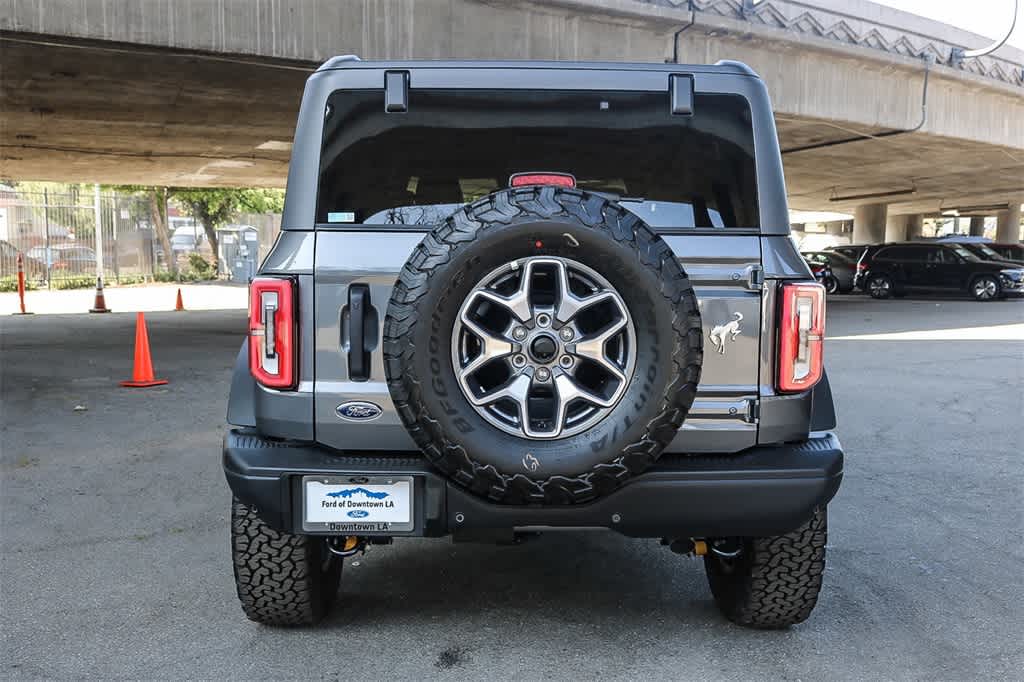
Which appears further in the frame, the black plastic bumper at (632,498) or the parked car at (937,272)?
the parked car at (937,272)

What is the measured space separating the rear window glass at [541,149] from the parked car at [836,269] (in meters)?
26.2

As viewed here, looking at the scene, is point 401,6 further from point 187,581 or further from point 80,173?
point 80,173

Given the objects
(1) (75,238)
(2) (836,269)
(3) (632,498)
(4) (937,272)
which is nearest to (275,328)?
(3) (632,498)

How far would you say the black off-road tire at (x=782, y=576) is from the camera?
328 cm

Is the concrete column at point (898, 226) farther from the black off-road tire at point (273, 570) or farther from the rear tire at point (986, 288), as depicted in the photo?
the black off-road tire at point (273, 570)

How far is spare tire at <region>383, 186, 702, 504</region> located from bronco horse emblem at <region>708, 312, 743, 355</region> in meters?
0.30

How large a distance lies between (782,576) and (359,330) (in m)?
1.78

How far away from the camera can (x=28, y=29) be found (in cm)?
998

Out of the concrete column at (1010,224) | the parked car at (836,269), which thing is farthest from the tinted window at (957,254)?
the concrete column at (1010,224)

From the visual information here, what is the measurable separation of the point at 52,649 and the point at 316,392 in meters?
1.41

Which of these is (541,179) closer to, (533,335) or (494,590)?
(533,335)

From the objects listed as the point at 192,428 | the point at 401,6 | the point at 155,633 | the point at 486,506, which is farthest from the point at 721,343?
the point at 401,6

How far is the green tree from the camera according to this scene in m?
39.8

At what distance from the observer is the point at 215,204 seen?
40531 mm
